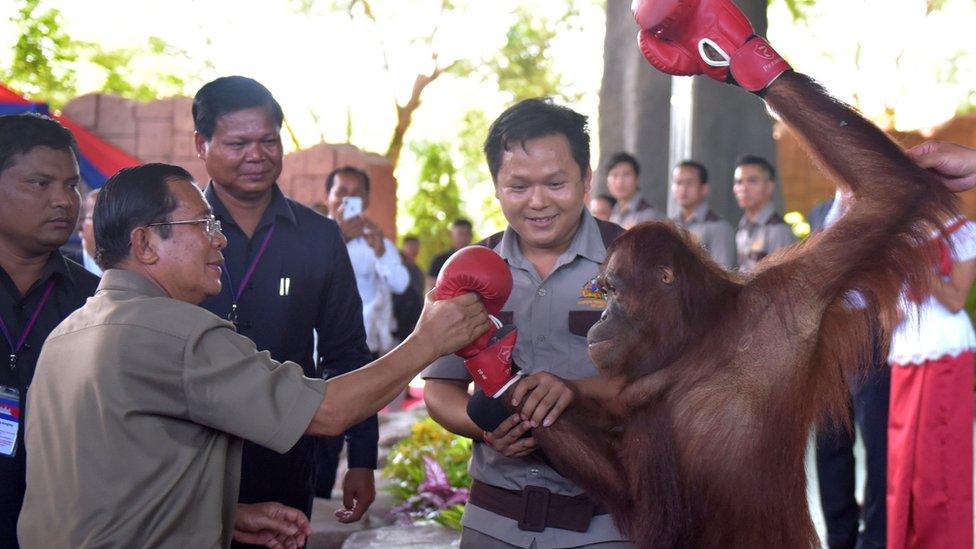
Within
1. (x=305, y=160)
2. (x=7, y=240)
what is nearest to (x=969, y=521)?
(x=7, y=240)

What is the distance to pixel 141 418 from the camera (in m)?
2.29

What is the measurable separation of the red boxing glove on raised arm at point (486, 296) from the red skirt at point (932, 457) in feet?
9.84

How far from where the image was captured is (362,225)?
7156mm

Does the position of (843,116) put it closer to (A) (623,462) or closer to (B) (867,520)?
(A) (623,462)

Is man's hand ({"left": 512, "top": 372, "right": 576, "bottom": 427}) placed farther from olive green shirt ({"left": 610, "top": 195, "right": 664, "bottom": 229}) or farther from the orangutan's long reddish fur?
olive green shirt ({"left": 610, "top": 195, "right": 664, "bottom": 229})

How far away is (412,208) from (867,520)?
15.4m

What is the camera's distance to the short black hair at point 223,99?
3.41 meters

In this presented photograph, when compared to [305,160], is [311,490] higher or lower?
lower

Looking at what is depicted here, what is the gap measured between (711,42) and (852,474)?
371 cm

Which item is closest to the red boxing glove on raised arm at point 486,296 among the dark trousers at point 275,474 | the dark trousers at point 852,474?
the dark trousers at point 275,474

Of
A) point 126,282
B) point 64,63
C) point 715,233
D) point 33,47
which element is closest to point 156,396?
point 126,282

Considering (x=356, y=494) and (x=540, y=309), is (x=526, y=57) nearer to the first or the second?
(x=356, y=494)

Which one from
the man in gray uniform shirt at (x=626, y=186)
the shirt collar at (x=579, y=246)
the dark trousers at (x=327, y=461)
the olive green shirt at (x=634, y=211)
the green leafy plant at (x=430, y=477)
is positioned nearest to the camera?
the shirt collar at (x=579, y=246)

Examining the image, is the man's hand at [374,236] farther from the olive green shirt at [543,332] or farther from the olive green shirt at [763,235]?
the olive green shirt at [543,332]
